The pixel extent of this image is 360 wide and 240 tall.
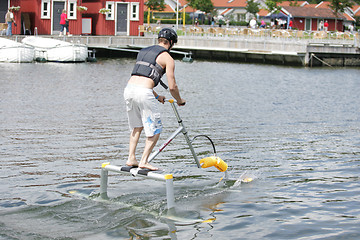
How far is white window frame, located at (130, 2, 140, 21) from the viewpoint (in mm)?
54969

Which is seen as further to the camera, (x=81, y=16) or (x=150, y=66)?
(x=81, y=16)

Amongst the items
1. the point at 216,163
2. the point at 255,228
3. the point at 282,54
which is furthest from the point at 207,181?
the point at 282,54

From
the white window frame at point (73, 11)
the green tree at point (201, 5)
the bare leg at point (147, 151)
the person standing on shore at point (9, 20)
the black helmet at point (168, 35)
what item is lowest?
the bare leg at point (147, 151)

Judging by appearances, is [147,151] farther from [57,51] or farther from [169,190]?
[57,51]

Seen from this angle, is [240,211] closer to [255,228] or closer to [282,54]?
[255,228]

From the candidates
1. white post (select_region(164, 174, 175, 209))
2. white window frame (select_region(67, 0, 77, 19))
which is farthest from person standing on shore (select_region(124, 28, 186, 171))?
white window frame (select_region(67, 0, 77, 19))

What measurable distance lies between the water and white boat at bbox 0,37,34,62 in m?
15.3

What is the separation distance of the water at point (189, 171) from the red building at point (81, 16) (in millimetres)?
27969

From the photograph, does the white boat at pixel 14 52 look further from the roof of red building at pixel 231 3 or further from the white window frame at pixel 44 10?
the roof of red building at pixel 231 3

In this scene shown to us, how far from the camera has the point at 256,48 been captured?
48.4m

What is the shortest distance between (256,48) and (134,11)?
13331 millimetres

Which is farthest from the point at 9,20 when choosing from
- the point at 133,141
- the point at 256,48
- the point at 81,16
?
the point at 133,141

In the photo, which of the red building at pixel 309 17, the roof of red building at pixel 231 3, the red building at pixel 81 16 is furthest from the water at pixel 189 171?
the roof of red building at pixel 231 3

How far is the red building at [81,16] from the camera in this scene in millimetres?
49750
